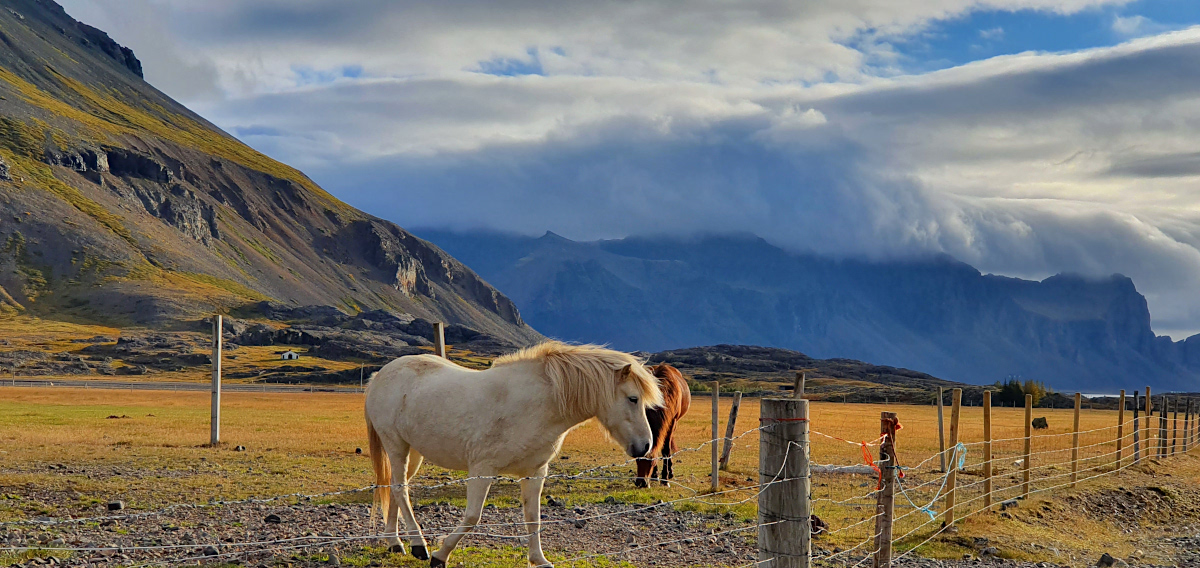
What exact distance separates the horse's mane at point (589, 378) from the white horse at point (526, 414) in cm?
1

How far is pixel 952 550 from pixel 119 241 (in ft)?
626

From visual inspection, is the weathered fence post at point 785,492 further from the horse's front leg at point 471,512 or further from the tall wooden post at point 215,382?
the tall wooden post at point 215,382

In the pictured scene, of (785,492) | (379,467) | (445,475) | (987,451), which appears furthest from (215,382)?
(785,492)

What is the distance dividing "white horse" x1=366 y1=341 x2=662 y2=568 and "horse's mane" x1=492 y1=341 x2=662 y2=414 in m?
0.01

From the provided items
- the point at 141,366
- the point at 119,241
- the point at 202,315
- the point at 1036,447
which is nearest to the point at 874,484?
the point at 1036,447

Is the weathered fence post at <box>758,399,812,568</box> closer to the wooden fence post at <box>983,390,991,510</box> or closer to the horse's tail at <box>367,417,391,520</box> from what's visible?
the horse's tail at <box>367,417,391,520</box>

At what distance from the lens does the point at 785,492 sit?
5875 mm

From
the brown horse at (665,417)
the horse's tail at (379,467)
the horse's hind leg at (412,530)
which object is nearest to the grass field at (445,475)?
the brown horse at (665,417)

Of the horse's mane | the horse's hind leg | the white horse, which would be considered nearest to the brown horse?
the horse's hind leg

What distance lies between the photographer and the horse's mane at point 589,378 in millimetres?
9211

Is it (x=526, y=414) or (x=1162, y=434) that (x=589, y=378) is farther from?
(x=1162, y=434)

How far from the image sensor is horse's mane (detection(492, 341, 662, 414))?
30.2 ft

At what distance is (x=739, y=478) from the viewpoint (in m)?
18.1

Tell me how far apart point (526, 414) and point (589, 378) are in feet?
2.52
